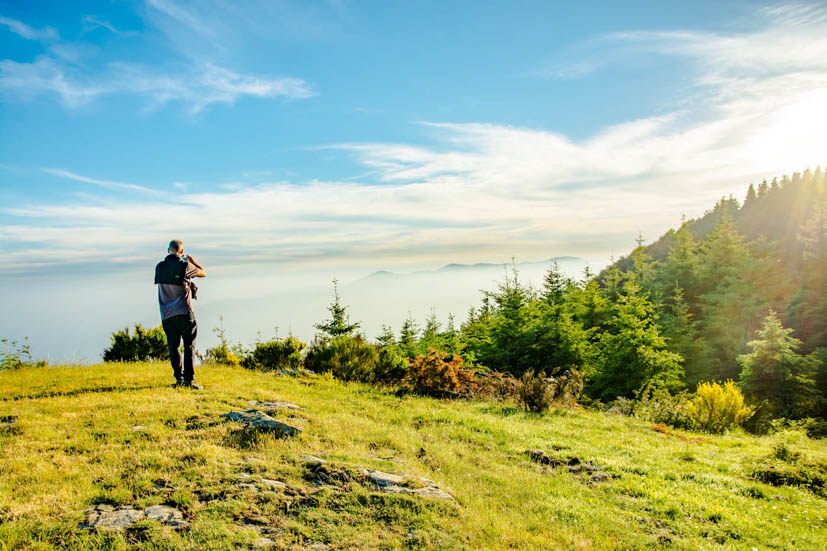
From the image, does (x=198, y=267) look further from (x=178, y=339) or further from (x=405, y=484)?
(x=405, y=484)

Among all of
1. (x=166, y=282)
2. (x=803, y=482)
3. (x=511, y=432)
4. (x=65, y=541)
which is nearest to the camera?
(x=65, y=541)

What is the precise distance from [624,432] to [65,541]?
1082 cm

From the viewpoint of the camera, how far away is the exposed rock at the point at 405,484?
527 cm

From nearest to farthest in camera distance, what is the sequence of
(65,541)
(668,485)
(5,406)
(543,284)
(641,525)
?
(65,541)
(641,525)
(668,485)
(5,406)
(543,284)

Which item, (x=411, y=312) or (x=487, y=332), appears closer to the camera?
(x=487, y=332)

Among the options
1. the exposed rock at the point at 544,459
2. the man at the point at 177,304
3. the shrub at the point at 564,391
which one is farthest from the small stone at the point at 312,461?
the shrub at the point at 564,391

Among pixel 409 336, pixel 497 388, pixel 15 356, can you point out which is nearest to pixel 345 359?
pixel 497 388

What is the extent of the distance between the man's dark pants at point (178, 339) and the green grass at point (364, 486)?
72 cm

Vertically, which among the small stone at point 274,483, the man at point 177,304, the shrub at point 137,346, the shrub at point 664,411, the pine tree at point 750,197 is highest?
the pine tree at point 750,197

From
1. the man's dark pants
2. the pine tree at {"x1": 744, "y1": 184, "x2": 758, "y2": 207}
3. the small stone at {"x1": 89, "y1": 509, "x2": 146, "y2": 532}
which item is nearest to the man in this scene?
the man's dark pants

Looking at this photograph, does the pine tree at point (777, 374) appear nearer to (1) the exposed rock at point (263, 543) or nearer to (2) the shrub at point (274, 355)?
(2) the shrub at point (274, 355)

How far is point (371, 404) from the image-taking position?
10828 mm

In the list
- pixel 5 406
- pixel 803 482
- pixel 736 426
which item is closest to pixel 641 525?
pixel 803 482

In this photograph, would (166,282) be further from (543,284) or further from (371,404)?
Answer: (543,284)
